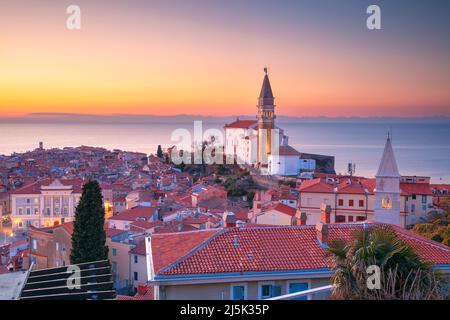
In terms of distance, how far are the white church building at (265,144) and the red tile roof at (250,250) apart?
91.8 feet

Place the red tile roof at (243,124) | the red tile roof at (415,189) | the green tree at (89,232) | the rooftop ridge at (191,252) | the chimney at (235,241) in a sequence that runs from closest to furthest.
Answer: the rooftop ridge at (191,252) < the chimney at (235,241) < the green tree at (89,232) < the red tile roof at (415,189) < the red tile roof at (243,124)

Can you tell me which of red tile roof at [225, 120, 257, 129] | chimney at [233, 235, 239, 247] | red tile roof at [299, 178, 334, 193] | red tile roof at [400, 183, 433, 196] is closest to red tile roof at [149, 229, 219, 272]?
chimney at [233, 235, 239, 247]

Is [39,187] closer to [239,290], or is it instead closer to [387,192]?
[387,192]

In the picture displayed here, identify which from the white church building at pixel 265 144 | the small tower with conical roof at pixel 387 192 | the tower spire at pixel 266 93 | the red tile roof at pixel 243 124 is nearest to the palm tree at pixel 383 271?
the small tower with conical roof at pixel 387 192

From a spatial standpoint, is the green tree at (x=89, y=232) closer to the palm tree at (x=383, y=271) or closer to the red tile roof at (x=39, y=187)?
the palm tree at (x=383, y=271)

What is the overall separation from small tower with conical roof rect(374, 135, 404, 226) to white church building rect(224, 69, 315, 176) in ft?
61.9

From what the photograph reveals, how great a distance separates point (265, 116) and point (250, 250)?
35322 millimetres

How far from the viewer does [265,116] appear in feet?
136

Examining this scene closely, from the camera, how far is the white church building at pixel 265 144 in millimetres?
35406

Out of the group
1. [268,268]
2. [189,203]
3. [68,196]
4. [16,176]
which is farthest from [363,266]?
[16,176]

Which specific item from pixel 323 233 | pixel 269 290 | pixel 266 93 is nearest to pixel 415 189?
pixel 323 233

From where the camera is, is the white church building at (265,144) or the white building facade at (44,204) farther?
the white church building at (265,144)
